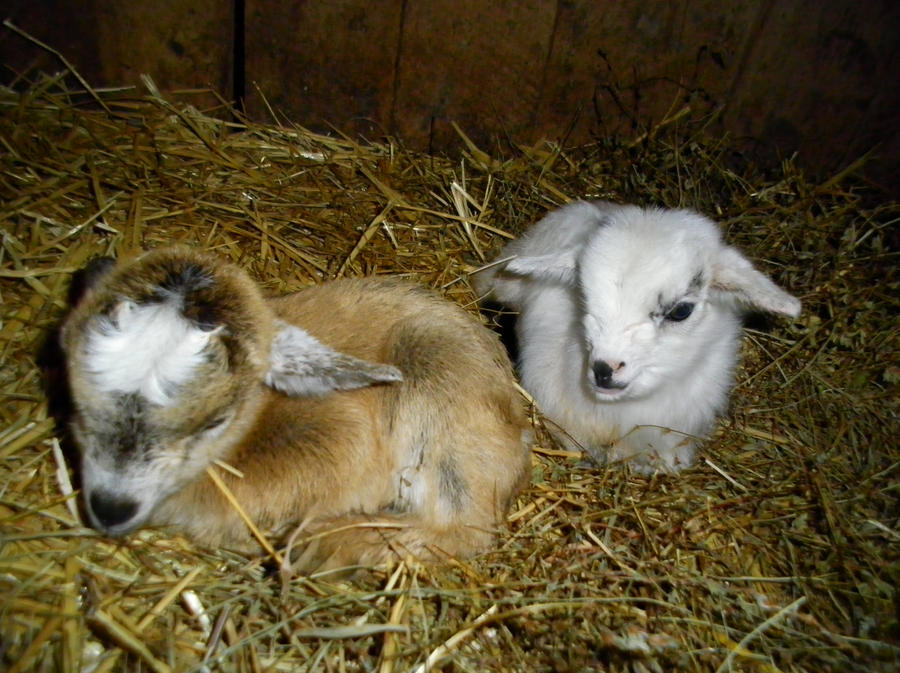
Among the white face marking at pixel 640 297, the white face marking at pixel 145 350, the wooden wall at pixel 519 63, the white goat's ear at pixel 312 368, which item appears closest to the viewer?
the white face marking at pixel 145 350

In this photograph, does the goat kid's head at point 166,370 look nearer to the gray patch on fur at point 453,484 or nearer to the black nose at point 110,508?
the black nose at point 110,508

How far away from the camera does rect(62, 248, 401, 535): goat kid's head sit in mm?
2207

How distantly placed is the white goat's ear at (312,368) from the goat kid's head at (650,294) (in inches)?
37.0

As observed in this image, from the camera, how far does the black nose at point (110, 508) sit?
2209 millimetres

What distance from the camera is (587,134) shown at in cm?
452

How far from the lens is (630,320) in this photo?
116 inches

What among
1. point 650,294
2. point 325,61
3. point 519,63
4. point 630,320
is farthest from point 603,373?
point 325,61

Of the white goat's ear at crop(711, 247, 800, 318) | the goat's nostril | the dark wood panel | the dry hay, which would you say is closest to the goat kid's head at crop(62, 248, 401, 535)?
the dry hay

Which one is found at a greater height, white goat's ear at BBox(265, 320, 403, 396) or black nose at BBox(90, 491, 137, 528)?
white goat's ear at BBox(265, 320, 403, 396)

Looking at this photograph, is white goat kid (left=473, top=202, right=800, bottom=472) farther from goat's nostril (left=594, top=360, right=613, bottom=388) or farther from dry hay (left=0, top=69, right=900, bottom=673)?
dry hay (left=0, top=69, right=900, bottom=673)

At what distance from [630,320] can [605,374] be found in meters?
0.25

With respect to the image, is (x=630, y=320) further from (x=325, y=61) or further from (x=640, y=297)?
(x=325, y=61)

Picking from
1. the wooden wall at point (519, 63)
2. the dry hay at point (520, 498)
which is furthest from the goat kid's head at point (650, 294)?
the wooden wall at point (519, 63)

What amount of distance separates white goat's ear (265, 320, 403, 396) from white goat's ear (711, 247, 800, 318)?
1.54m
